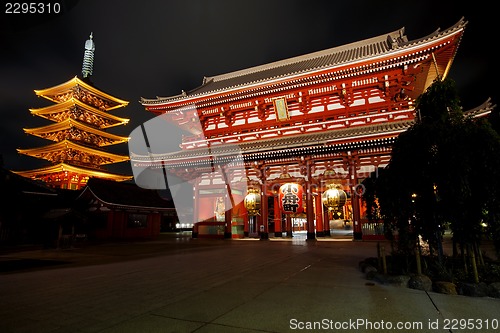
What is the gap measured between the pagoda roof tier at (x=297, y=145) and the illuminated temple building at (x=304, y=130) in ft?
0.20

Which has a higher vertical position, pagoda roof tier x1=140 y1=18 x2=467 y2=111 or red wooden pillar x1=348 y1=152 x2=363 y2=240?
pagoda roof tier x1=140 y1=18 x2=467 y2=111

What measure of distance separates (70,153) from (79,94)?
26.2 ft

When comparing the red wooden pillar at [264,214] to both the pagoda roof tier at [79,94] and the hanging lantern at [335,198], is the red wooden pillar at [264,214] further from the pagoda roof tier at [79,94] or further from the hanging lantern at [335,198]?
the pagoda roof tier at [79,94]

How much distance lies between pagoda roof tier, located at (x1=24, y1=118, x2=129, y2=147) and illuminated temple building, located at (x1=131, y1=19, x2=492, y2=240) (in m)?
17.3

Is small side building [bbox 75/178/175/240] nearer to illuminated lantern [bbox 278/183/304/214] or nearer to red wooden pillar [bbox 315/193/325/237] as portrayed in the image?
illuminated lantern [bbox 278/183/304/214]

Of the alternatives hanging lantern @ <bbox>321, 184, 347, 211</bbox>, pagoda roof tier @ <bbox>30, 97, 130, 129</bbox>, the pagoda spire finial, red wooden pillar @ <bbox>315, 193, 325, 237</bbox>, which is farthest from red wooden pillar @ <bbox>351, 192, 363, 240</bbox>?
the pagoda spire finial

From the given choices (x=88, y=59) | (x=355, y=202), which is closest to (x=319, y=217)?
(x=355, y=202)

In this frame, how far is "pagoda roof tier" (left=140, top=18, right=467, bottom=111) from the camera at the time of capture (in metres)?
14.3

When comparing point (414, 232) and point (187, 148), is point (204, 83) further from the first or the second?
point (414, 232)

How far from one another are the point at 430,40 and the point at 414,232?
12424 millimetres

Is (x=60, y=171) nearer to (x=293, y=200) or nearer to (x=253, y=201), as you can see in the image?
(x=253, y=201)

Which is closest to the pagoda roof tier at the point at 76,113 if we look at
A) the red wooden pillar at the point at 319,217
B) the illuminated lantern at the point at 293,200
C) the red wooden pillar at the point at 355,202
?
the red wooden pillar at the point at 319,217

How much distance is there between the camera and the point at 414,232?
20.3 feet

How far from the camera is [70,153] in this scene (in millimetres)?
33219
